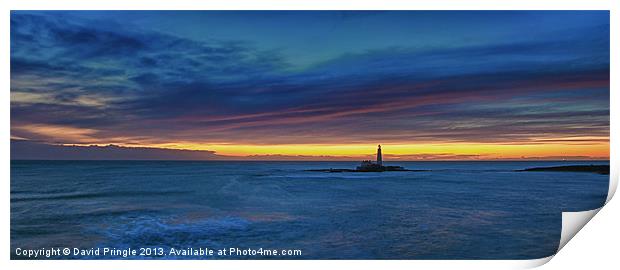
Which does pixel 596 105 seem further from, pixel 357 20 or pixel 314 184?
pixel 314 184

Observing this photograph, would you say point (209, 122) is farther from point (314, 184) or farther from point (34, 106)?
point (314, 184)

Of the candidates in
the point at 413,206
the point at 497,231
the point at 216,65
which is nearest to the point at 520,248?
the point at 497,231

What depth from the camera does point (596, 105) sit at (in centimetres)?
404

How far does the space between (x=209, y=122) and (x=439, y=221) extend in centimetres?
331

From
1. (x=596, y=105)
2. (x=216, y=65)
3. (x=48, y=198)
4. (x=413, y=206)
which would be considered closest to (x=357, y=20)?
(x=216, y=65)

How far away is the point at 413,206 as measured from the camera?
23.1 ft

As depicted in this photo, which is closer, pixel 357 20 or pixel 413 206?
pixel 357 20

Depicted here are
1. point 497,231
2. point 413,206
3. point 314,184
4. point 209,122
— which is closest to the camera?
point 497,231

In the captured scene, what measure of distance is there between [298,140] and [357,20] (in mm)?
2541
